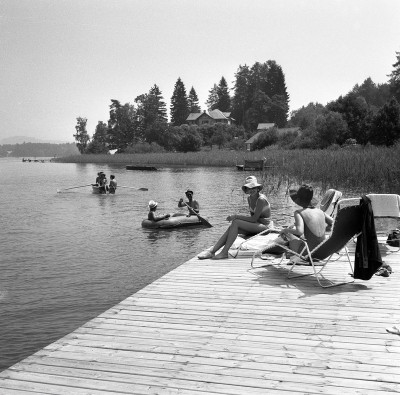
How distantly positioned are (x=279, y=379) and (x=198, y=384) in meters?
0.64

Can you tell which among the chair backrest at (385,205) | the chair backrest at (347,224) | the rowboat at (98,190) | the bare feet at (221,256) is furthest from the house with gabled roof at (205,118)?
the chair backrest at (347,224)

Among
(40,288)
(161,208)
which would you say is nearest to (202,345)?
(40,288)

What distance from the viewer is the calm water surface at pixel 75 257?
8.59 metres

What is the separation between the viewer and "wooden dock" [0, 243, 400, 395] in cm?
400

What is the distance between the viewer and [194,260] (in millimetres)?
8898

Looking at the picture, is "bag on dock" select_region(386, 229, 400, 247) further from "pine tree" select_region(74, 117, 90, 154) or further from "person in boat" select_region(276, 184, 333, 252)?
"pine tree" select_region(74, 117, 90, 154)

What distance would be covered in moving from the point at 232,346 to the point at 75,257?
31.1ft

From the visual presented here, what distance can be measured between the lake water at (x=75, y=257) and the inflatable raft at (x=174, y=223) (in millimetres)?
218

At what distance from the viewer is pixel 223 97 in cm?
15200

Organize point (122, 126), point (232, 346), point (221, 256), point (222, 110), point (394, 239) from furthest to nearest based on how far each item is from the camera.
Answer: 1. point (222, 110)
2. point (122, 126)
3. point (394, 239)
4. point (221, 256)
5. point (232, 346)

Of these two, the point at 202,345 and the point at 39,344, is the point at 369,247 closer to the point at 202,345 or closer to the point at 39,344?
the point at 202,345

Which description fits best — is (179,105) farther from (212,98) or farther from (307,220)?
(307,220)

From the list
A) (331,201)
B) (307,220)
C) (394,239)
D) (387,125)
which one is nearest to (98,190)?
(331,201)

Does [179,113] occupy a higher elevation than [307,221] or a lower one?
higher
